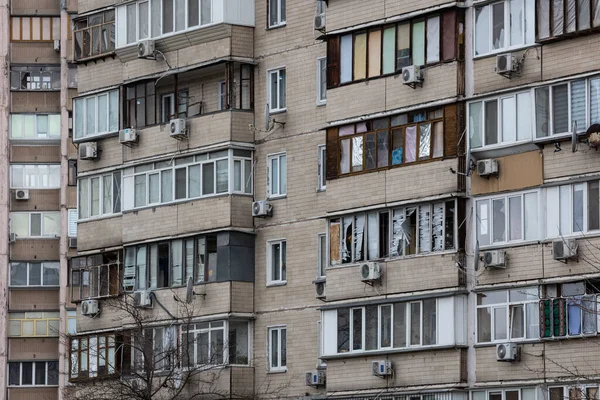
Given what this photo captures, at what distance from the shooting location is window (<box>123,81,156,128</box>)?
56.9 metres

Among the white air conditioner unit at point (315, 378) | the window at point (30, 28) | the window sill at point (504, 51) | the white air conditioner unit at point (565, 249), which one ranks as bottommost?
the white air conditioner unit at point (315, 378)

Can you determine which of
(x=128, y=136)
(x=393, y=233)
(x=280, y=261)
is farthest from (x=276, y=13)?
(x=393, y=233)

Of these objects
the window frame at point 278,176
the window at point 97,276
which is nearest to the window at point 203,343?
the window frame at point 278,176

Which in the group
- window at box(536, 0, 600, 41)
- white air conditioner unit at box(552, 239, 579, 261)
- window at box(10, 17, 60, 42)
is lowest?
white air conditioner unit at box(552, 239, 579, 261)

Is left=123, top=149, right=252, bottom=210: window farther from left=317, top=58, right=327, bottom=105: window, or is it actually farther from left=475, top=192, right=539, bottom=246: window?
left=475, top=192, right=539, bottom=246: window

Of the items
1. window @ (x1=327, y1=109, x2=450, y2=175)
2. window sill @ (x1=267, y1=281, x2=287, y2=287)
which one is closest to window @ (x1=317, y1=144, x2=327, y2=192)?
window @ (x1=327, y1=109, x2=450, y2=175)

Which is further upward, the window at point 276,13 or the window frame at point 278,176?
the window at point 276,13

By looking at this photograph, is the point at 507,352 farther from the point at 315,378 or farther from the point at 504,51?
the point at 315,378

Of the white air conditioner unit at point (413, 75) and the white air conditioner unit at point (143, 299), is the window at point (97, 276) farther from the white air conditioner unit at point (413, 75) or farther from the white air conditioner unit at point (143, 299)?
the white air conditioner unit at point (413, 75)

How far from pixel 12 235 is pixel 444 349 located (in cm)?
3221

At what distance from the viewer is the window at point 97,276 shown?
57875mm

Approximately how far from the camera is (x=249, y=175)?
5438 centimetres

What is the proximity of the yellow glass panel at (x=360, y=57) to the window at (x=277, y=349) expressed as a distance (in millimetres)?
7452

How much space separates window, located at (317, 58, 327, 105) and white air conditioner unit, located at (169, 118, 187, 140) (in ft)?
13.8
